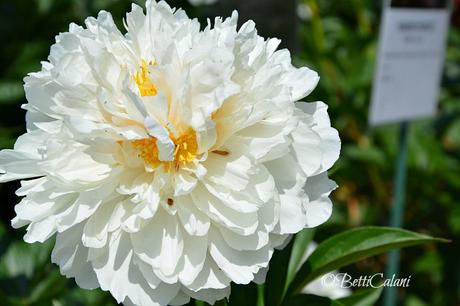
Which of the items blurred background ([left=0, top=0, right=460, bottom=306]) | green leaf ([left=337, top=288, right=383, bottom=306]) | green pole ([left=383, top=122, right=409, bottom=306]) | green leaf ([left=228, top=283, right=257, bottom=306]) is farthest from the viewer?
blurred background ([left=0, top=0, right=460, bottom=306])

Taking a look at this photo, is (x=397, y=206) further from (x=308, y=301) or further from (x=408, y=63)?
(x=308, y=301)

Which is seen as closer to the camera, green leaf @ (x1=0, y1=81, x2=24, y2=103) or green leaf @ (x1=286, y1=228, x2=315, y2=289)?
green leaf @ (x1=286, y1=228, x2=315, y2=289)

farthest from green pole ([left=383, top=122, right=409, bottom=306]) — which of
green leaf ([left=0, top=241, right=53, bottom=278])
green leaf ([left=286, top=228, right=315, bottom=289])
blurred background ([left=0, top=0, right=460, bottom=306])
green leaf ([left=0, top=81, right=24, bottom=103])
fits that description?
green leaf ([left=0, top=81, right=24, bottom=103])

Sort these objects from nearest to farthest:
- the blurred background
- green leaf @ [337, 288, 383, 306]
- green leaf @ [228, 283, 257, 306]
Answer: green leaf @ [228, 283, 257, 306], green leaf @ [337, 288, 383, 306], the blurred background

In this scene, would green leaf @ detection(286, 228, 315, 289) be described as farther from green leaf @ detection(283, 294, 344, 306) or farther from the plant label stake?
the plant label stake

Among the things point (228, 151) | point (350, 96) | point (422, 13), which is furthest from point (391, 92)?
point (228, 151)

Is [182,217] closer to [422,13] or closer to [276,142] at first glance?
[276,142]
